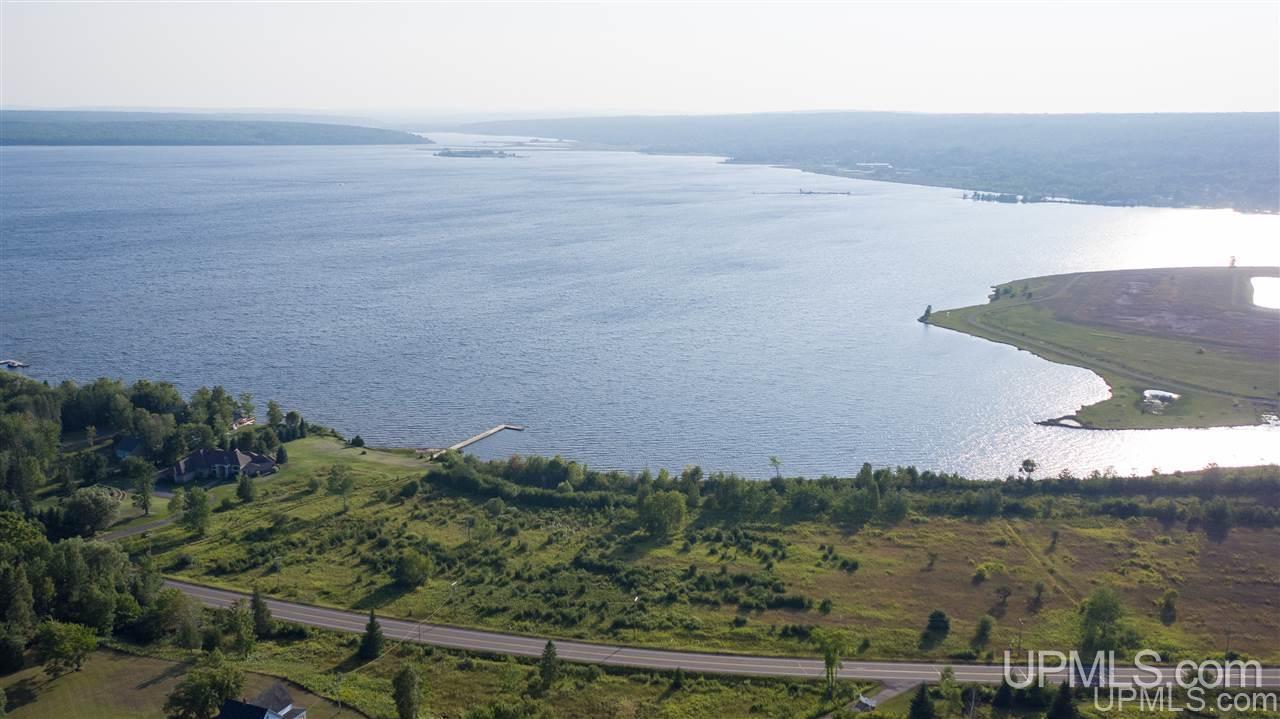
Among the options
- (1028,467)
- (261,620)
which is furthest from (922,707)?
(1028,467)

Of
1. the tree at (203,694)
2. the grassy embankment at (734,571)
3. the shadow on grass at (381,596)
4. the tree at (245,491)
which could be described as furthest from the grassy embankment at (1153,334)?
the tree at (203,694)

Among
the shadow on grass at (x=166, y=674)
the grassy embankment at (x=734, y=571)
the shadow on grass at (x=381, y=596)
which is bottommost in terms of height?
the shadow on grass at (x=166, y=674)

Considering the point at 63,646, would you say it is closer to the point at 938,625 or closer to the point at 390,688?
the point at 390,688

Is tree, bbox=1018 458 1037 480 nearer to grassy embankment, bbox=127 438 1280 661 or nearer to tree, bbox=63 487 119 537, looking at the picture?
grassy embankment, bbox=127 438 1280 661

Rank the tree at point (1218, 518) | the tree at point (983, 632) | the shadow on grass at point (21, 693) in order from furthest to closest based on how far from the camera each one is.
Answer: the tree at point (1218, 518)
the tree at point (983, 632)
the shadow on grass at point (21, 693)

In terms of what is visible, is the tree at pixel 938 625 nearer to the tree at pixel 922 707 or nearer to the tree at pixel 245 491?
the tree at pixel 922 707

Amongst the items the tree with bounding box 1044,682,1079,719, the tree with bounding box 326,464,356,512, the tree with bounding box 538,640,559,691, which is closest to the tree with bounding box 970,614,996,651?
the tree with bounding box 1044,682,1079,719

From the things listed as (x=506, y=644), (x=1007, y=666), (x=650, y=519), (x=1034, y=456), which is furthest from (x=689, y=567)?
(x=1034, y=456)
